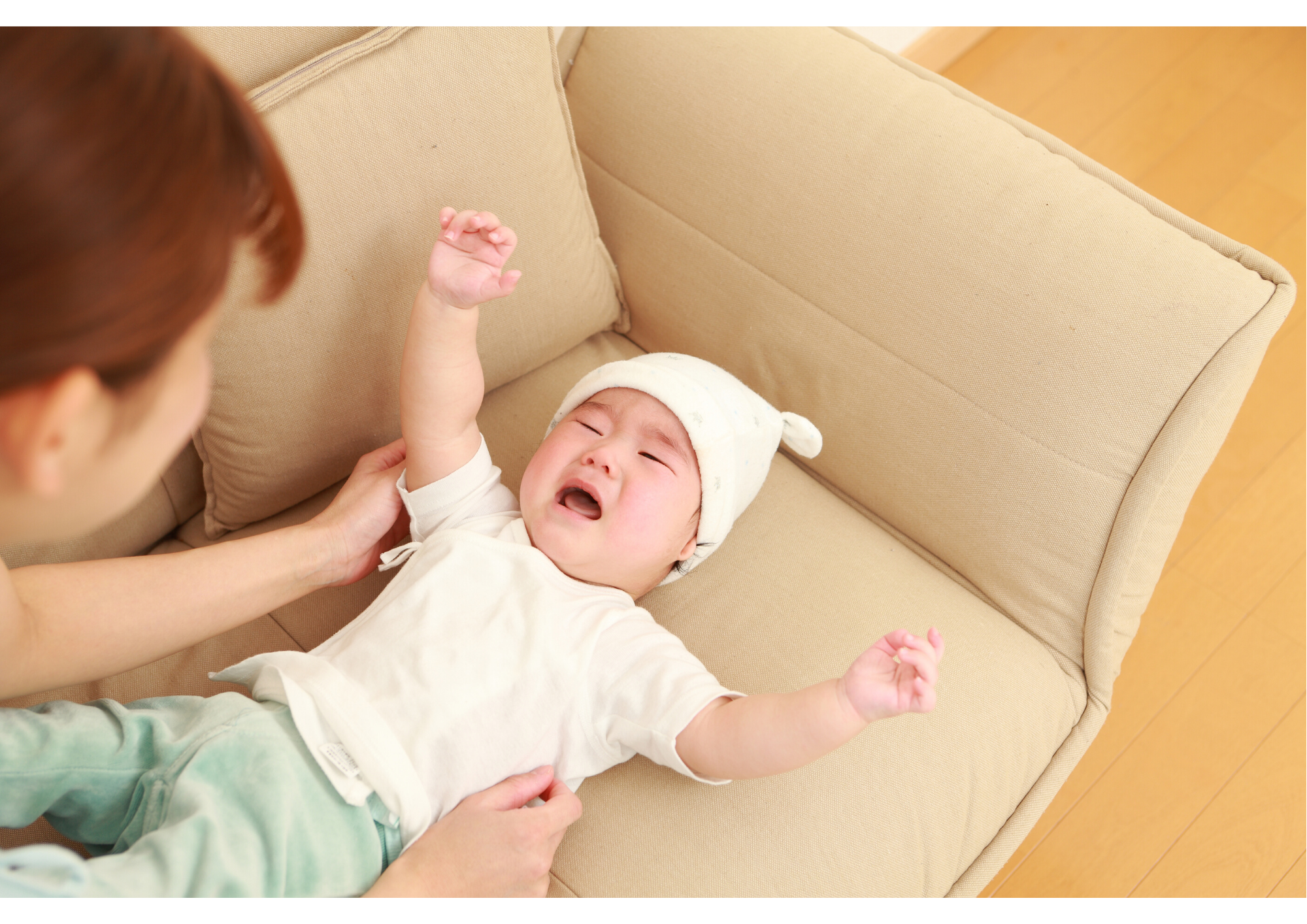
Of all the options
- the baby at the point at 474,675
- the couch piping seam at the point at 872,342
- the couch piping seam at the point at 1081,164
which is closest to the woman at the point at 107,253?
the baby at the point at 474,675

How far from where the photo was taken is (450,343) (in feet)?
3.47

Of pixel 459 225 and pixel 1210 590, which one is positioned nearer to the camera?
pixel 459 225

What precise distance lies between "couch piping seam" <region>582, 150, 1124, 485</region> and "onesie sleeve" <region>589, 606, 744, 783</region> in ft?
1.45

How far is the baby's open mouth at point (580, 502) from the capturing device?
3.49ft

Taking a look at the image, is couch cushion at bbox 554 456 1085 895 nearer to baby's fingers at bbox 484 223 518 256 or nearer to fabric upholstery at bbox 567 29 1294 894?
fabric upholstery at bbox 567 29 1294 894

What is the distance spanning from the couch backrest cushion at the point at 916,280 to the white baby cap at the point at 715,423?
96 mm

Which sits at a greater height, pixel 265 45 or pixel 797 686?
pixel 265 45

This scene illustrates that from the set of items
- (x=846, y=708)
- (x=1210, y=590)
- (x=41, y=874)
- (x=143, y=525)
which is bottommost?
(x=1210, y=590)

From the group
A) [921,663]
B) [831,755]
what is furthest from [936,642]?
[831,755]

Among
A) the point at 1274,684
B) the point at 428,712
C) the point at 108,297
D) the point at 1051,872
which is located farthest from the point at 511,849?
the point at 1274,684

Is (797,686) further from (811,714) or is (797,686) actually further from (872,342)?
(872,342)

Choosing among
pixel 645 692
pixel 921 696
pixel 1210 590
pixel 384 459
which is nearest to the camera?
pixel 921 696

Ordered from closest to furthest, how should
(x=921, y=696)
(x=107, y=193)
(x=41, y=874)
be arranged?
(x=107, y=193) → (x=41, y=874) → (x=921, y=696)

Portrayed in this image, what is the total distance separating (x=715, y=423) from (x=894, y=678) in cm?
37
